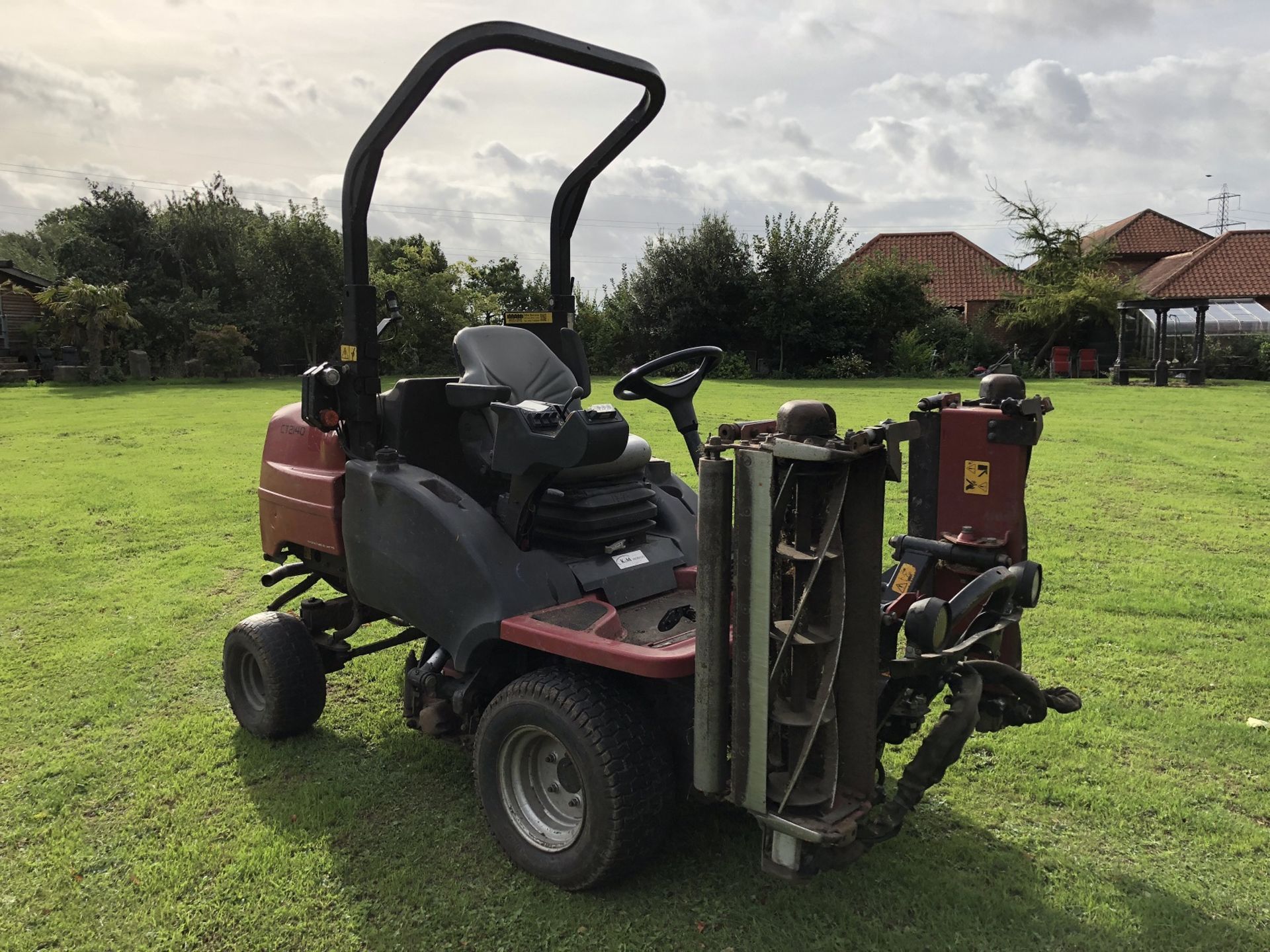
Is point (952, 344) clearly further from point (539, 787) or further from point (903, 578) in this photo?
point (539, 787)

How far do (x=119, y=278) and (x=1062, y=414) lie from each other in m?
27.7

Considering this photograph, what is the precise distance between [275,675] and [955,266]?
3497cm

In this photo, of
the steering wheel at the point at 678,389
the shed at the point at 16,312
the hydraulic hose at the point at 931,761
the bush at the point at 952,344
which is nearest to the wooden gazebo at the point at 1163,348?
the bush at the point at 952,344

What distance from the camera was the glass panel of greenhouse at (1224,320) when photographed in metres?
27.0

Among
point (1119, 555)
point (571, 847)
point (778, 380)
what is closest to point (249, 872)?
point (571, 847)

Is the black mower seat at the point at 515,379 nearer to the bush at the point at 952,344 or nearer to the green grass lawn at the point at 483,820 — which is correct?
the green grass lawn at the point at 483,820

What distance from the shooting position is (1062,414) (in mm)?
15812

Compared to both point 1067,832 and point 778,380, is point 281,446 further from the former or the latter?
point 778,380

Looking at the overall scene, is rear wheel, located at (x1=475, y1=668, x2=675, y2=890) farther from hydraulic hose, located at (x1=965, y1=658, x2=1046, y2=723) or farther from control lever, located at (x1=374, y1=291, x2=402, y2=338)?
control lever, located at (x1=374, y1=291, x2=402, y2=338)

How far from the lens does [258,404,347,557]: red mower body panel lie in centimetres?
376

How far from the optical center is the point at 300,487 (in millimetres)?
3893

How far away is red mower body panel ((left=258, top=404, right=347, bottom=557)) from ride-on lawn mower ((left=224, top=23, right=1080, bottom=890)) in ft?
0.05

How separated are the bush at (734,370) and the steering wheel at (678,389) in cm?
2402

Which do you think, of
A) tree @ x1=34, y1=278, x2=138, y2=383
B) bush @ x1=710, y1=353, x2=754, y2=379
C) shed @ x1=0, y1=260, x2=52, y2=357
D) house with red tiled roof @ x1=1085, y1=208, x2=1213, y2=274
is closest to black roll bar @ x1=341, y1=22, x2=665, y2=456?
bush @ x1=710, y1=353, x2=754, y2=379
